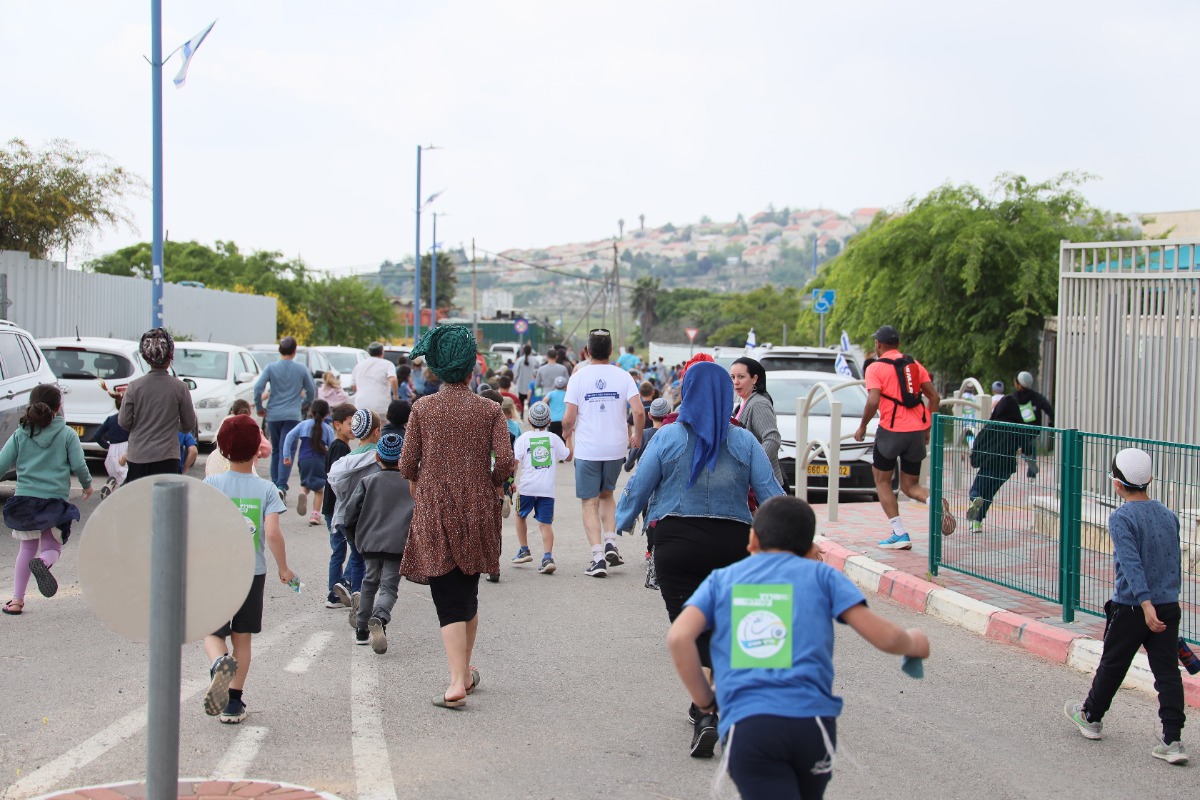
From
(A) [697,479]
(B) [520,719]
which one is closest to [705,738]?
(B) [520,719]

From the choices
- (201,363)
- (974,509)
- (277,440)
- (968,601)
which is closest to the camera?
(968,601)

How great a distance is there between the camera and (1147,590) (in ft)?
17.6

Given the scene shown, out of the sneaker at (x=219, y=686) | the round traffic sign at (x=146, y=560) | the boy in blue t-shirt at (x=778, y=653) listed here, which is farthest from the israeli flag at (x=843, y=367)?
the round traffic sign at (x=146, y=560)

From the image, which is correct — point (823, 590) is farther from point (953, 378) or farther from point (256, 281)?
point (256, 281)

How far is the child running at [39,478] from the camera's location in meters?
7.81

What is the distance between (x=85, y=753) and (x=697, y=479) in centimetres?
287

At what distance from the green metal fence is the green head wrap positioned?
12.7ft

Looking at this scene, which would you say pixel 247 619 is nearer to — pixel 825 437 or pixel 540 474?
pixel 540 474

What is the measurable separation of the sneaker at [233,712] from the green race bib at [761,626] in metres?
3.10

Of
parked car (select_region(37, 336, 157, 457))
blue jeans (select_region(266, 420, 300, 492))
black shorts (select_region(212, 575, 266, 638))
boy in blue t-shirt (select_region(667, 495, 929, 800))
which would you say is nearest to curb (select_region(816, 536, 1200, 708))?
boy in blue t-shirt (select_region(667, 495, 929, 800))

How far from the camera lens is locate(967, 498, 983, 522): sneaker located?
341 inches

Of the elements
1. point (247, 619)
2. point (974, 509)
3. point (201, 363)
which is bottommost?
point (247, 619)

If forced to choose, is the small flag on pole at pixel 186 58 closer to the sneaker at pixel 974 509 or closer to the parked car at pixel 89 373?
the parked car at pixel 89 373

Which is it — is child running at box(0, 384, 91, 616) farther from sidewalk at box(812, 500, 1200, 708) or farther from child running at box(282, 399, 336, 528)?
sidewalk at box(812, 500, 1200, 708)
